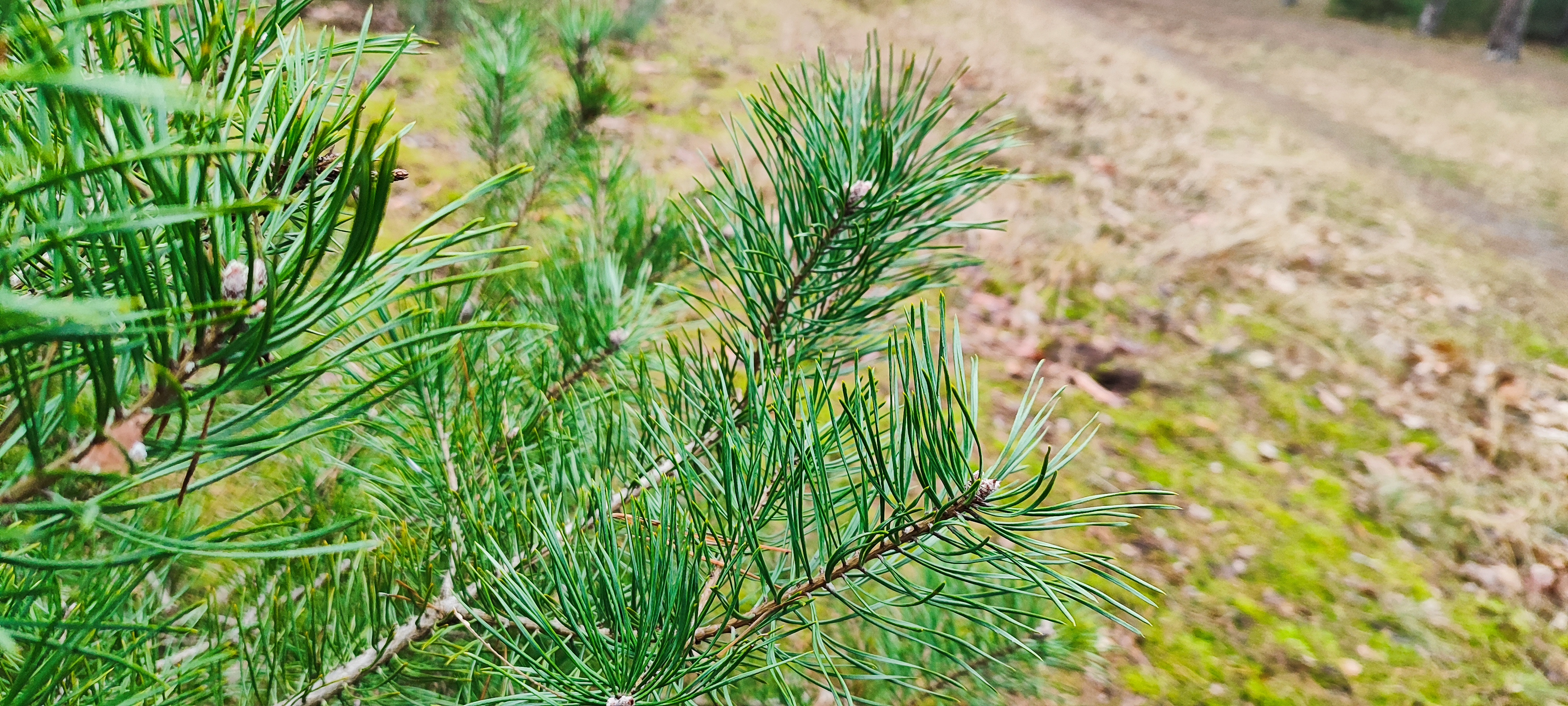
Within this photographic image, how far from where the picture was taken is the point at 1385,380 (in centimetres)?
288

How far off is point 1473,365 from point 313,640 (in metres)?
3.83

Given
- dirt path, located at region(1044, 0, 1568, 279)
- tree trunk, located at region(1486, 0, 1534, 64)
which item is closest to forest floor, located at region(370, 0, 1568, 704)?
dirt path, located at region(1044, 0, 1568, 279)

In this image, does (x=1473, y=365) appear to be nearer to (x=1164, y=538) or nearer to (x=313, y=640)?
(x=1164, y=538)

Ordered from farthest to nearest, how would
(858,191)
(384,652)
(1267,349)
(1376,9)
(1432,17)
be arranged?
(1376,9), (1432,17), (1267,349), (858,191), (384,652)

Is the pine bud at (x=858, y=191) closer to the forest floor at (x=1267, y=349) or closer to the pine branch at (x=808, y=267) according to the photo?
the pine branch at (x=808, y=267)

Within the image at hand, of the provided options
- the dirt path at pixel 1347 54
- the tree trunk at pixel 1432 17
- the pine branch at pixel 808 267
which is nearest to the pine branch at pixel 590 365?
the pine branch at pixel 808 267

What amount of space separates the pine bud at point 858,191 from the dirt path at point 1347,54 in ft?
17.6

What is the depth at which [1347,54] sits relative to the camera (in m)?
10.1

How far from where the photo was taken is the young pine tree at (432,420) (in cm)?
29

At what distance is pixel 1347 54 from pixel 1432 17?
359cm

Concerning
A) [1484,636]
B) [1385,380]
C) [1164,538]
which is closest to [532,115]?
[1164,538]

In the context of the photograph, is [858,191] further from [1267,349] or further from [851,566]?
[1267,349]

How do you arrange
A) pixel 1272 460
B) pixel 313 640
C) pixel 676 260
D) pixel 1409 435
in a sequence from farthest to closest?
pixel 1409 435 < pixel 1272 460 < pixel 676 260 < pixel 313 640

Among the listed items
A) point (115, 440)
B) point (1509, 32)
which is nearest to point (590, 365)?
point (115, 440)
